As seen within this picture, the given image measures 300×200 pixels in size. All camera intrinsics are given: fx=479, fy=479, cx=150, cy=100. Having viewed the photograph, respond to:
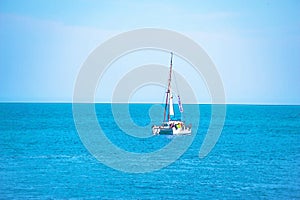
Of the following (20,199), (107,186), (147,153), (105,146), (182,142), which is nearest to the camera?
(20,199)

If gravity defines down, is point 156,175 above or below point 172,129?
below

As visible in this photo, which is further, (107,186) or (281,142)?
(281,142)

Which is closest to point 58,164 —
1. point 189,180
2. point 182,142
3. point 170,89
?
point 189,180

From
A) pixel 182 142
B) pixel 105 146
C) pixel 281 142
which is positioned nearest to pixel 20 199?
pixel 105 146

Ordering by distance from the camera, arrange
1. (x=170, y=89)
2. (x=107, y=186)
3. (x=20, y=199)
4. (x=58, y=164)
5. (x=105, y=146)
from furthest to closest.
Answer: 1. (x=170, y=89)
2. (x=105, y=146)
3. (x=58, y=164)
4. (x=107, y=186)
5. (x=20, y=199)

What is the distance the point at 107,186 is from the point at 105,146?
37.2 metres

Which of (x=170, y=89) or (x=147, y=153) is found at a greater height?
(x=170, y=89)

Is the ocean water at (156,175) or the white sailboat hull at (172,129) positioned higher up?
the white sailboat hull at (172,129)

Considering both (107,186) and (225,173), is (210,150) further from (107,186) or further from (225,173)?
(107,186)

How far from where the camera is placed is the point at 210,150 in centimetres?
8344

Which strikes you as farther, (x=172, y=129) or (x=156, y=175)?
(x=172, y=129)

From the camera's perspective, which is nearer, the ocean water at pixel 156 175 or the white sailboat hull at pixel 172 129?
the ocean water at pixel 156 175

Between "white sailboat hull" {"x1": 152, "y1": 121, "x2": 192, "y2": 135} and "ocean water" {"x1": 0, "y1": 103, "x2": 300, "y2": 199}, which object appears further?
"white sailboat hull" {"x1": 152, "y1": 121, "x2": 192, "y2": 135}

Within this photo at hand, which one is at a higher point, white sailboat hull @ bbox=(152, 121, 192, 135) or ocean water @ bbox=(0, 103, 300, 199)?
white sailboat hull @ bbox=(152, 121, 192, 135)
